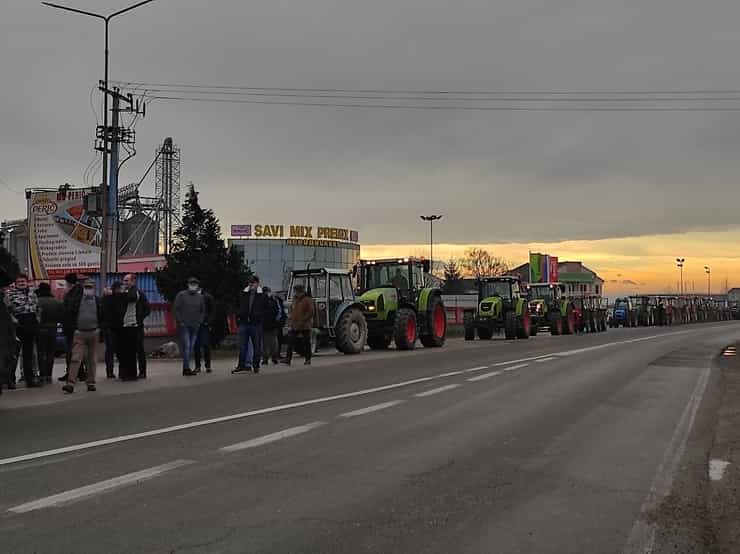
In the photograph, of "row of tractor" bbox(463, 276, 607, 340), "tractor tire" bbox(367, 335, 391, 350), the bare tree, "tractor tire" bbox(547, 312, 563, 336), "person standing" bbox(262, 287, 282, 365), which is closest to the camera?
"person standing" bbox(262, 287, 282, 365)

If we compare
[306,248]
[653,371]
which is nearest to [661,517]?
[653,371]

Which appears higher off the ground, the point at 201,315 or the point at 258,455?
the point at 201,315

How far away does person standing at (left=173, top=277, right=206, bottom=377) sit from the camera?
47.3 ft

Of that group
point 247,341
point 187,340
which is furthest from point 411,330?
point 187,340

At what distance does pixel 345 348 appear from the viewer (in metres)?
20.5

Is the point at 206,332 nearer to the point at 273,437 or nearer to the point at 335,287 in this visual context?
the point at 335,287

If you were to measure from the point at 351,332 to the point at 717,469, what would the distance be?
46.5 ft

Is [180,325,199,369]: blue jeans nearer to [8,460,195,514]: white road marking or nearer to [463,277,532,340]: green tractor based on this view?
[8,460,195,514]: white road marking

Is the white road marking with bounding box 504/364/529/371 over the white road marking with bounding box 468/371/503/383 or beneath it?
over

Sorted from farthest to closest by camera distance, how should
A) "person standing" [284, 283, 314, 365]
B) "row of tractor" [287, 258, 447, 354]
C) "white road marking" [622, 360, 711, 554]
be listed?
"row of tractor" [287, 258, 447, 354], "person standing" [284, 283, 314, 365], "white road marking" [622, 360, 711, 554]

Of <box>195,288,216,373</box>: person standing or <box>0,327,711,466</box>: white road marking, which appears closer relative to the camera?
<box>0,327,711,466</box>: white road marking

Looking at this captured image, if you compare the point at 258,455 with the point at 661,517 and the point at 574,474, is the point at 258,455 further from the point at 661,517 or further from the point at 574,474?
the point at 661,517

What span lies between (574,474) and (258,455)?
282 cm

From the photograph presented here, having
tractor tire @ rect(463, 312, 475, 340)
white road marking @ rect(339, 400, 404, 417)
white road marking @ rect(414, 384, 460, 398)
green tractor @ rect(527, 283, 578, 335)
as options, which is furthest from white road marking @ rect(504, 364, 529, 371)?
green tractor @ rect(527, 283, 578, 335)
